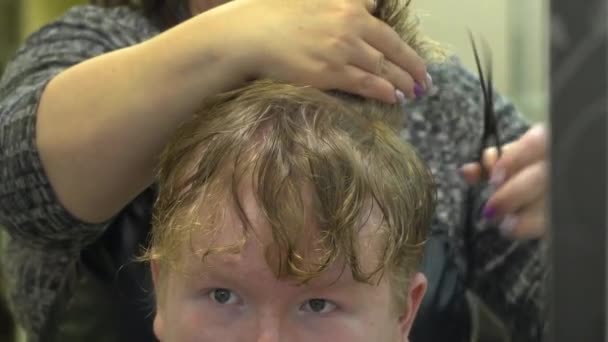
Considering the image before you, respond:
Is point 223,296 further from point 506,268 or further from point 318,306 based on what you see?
point 506,268

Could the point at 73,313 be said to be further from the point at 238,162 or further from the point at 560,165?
the point at 560,165

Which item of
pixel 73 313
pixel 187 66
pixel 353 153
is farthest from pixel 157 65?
pixel 73 313

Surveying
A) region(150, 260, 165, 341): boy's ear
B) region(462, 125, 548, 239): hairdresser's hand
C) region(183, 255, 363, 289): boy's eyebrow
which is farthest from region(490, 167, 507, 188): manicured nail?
region(150, 260, 165, 341): boy's ear

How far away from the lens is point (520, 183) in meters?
0.48

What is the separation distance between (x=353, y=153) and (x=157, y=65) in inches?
4.8

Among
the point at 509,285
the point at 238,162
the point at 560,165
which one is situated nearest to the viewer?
the point at 560,165

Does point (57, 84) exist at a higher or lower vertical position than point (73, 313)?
higher

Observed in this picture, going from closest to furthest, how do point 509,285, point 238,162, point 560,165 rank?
point 560,165 < point 238,162 < point 509,285

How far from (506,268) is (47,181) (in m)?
0.30

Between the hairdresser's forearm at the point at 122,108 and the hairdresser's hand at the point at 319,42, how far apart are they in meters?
0.02

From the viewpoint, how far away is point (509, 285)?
0.63 m

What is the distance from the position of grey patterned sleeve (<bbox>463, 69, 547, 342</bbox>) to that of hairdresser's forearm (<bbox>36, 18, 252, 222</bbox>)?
183 mm

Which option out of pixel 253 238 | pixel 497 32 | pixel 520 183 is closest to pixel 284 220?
pixel 253 238

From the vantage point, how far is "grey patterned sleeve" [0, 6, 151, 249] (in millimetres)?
578
